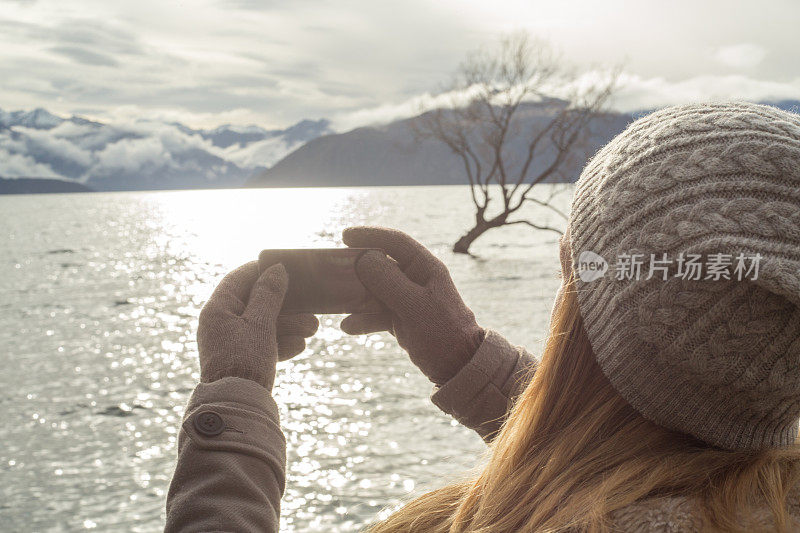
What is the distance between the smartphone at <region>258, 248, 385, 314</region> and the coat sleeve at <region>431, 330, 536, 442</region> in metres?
0.42

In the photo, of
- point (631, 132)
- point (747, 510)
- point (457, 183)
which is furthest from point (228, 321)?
point (457, 183)

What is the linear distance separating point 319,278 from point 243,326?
1.04 feet

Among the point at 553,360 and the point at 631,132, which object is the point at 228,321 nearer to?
the point at 553,360

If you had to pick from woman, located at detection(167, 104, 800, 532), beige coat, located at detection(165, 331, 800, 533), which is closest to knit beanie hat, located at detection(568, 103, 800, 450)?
woman, located at detection(167, 104, 800, 532)

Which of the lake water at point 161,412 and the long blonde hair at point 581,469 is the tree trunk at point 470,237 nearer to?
the lake water at point 161,412

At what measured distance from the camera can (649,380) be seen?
1112 millimetres

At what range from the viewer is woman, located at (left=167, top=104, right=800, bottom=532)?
98 cm

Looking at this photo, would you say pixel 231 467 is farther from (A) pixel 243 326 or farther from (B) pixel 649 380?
(B) pixel 649 380

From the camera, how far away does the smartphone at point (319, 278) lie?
175 cm

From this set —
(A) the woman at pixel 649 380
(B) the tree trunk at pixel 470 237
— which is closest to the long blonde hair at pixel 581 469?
(A) the woman at pixel 649 380

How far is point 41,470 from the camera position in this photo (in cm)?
598

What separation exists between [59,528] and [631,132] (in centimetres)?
559

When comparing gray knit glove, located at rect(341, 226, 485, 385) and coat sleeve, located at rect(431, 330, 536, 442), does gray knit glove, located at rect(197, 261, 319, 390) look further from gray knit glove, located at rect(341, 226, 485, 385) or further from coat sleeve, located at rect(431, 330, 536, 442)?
coat sleeve, located at rect(431, 330, 536, 442)

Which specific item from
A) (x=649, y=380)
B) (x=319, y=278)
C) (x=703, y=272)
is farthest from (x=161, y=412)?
(x=703, y=272)
